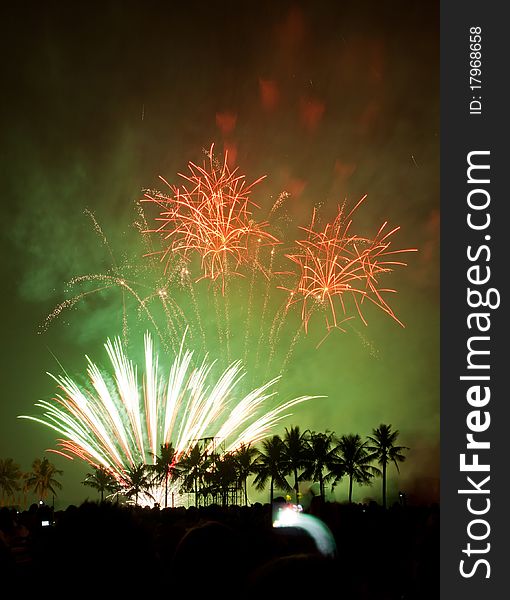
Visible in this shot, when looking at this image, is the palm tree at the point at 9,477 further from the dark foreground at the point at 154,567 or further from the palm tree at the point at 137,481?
the dark foreground at the point at 154,567

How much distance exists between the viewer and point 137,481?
5853cm

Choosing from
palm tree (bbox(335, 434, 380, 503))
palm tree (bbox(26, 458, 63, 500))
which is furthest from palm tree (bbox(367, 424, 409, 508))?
palm tree (bbox(26, 458, 63, 500))

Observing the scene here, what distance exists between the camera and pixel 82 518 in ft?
10.7

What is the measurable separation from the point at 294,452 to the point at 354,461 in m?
6.03

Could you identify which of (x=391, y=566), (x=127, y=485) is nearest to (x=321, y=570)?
(x=391, y=566)

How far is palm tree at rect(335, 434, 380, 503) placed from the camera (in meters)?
56.4

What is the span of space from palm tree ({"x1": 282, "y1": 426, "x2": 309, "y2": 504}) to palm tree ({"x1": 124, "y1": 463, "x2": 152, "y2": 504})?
42.5ft

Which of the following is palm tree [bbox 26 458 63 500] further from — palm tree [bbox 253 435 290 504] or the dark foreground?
the dark foreground

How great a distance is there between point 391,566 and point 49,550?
813 centimetres

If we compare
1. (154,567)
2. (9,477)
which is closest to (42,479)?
(9,477)

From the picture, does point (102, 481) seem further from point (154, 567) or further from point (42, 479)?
point (154, 567)

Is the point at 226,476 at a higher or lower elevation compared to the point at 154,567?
lower

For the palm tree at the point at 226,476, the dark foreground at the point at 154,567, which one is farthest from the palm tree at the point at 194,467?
the dark foreground at the point at 154,567

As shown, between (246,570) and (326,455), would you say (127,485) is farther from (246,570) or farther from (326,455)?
(246,570)
